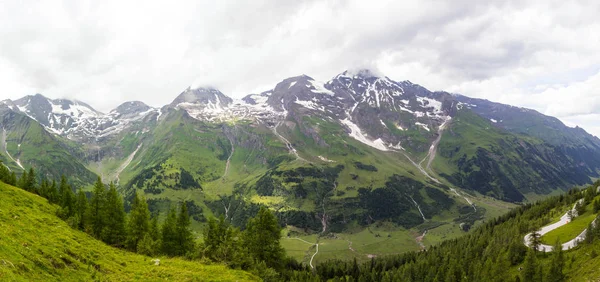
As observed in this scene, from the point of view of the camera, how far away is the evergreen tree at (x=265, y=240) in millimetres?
62062

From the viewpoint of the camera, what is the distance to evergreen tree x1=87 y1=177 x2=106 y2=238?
61.0 metres

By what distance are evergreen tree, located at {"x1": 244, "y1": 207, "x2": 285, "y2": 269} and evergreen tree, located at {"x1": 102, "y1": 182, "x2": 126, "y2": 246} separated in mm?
25214

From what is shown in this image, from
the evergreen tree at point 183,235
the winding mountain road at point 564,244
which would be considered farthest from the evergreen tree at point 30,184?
the winding mountain road at point 564,244

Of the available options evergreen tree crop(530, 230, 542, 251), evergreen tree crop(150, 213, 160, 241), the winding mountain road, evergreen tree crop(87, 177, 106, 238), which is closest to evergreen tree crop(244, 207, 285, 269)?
evergreen tree crop(150, 213, 160, 241)

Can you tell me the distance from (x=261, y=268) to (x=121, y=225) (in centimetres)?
3211

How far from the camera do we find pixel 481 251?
148 meters

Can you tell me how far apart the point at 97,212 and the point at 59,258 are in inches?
1280

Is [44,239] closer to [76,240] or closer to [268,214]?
[76,240]

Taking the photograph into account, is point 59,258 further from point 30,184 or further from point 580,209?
point 580,209

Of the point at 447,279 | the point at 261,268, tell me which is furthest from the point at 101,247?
the point at 447,279

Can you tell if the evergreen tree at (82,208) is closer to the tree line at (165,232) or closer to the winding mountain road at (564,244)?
the tree line at (165,232)

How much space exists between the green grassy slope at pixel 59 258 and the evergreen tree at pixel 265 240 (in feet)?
49.2

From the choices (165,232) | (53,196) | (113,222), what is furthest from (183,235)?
(53,196)

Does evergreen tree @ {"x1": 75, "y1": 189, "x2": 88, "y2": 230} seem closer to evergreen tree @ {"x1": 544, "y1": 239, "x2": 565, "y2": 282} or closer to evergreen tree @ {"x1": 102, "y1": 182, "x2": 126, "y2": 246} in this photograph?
A: evergreen tree @ {"x1": 102, "y1": 182, "x2": 126, "y2": 246}
